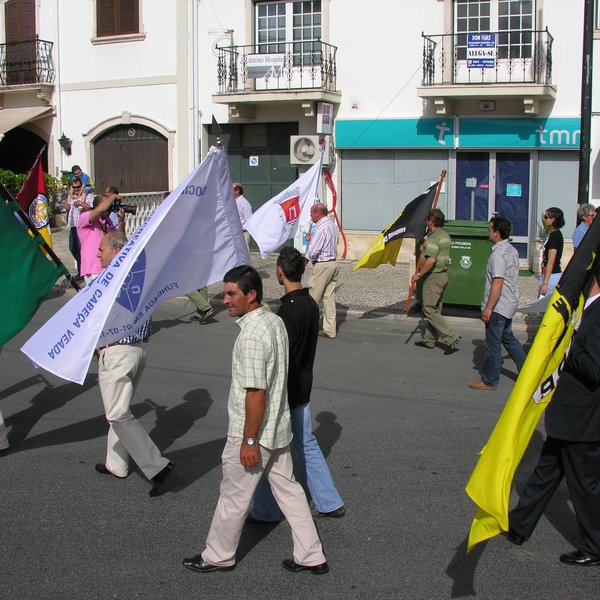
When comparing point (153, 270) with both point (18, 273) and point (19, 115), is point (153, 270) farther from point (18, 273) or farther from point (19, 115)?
point (19, 115)

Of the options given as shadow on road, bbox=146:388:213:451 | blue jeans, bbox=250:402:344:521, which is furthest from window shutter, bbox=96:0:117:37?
blue jeans, bbox=250:402:344:521

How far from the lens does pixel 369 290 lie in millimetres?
14555

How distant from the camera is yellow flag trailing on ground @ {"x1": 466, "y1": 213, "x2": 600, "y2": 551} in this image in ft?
13.2

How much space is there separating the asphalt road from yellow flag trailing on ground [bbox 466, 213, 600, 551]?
65 centimetres

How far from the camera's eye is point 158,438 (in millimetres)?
6949

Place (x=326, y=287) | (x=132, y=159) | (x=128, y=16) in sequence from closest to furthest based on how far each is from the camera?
1. (x=326, y=287)
2. (x=128, y=16)
3. (x=132, y=159)

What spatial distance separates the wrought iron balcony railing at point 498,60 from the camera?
1656cm

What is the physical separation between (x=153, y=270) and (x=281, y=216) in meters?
6.06

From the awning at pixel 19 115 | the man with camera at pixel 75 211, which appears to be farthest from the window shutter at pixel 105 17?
the man with camera at pixel 75 211

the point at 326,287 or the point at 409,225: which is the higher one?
the point at 409,225

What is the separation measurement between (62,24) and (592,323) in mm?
19839

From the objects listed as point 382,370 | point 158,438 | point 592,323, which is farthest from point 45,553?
point 382,370

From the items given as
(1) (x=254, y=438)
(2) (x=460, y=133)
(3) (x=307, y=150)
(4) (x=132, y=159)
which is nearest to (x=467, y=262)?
(2) (x=460, y=133)

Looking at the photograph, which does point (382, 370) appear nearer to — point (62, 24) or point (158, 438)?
point (158, 438)
